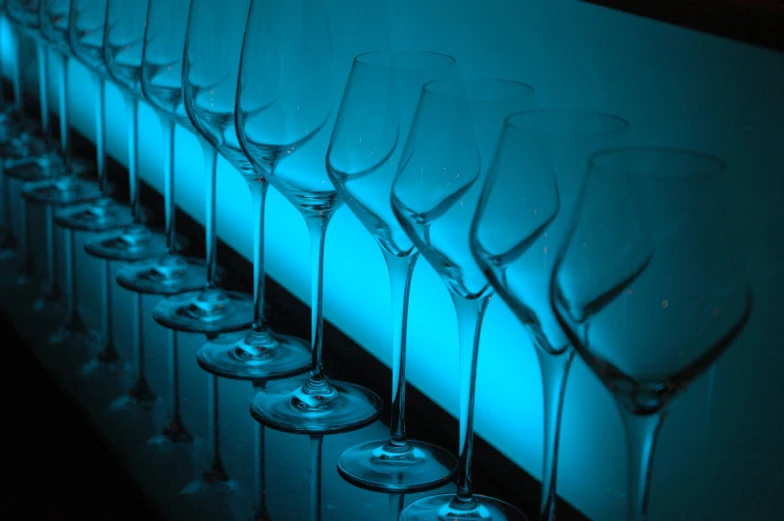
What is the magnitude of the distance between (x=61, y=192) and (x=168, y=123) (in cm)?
32

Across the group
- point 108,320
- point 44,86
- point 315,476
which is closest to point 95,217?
point 108,320

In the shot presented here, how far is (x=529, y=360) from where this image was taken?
82cm

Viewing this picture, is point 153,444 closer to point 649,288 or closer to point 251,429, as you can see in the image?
point 251,429

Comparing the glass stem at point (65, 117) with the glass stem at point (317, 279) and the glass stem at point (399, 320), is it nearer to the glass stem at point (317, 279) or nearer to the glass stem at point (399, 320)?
the glass stem at point (317, 279)

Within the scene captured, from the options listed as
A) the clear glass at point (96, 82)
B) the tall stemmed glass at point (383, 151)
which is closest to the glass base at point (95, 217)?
the clear glass at point (96, 82)

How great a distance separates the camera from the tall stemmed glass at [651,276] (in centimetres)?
50

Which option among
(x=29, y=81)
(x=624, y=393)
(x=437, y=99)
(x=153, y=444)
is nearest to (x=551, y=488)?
(x=624, y=393)

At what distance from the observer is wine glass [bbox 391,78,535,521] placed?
A: 2.08 feet

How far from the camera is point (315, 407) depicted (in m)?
0.88

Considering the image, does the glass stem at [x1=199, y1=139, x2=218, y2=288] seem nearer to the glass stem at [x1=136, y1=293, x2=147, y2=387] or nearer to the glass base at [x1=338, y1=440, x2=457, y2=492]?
the glass stem at [x1=136, y1=293, x2=147, y2=387]

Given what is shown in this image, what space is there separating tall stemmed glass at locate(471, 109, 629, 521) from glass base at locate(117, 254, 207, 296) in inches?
24.3

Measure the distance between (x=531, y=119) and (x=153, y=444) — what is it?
0.41 m

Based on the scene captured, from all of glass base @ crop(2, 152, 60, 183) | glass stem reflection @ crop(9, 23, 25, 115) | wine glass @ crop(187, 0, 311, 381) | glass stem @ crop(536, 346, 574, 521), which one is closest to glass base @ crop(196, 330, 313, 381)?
wine glass @ crop(187, 0, 311, 381)

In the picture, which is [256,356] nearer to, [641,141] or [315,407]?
[315,407]
